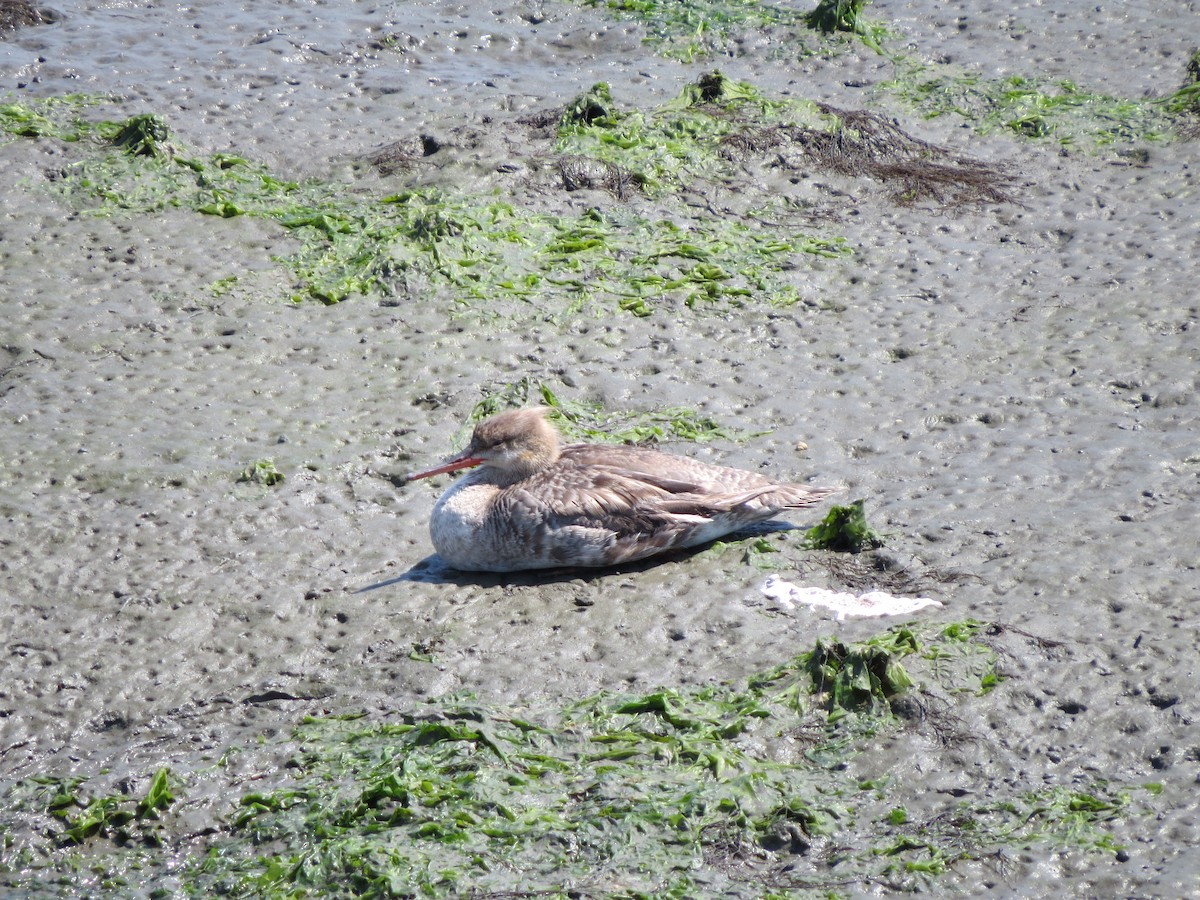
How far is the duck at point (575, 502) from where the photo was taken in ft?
21.0

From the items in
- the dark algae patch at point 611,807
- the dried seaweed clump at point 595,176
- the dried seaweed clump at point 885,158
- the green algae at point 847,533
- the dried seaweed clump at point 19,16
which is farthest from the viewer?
the dried seaweed clump at point 19,16

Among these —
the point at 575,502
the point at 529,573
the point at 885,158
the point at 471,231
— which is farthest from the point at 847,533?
the point at 885,158

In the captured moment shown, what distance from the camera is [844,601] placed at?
6.08 meters

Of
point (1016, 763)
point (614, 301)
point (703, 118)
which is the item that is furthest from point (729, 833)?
point (703, 118)

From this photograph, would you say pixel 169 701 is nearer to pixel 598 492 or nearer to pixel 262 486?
pixel 262 486

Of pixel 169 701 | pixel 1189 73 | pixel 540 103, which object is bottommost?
pixel 169 701

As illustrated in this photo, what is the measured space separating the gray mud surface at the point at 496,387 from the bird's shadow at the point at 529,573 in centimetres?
3

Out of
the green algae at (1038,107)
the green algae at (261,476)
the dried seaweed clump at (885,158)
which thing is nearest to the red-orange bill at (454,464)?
the green algae at (261,476)

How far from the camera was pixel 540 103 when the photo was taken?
1108 cm

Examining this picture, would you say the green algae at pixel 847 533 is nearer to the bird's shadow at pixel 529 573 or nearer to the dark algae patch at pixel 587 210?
the bird's shadow at pixel 529 573

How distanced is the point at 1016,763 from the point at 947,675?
49 cm

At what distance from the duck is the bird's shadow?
40 mm

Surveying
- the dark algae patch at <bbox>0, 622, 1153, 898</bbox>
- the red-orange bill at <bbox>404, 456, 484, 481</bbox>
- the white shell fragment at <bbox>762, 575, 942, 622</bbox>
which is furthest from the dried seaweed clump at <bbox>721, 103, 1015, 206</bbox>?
the dark algae patch at <bbox>0, 622, 1153, 898</bbox>

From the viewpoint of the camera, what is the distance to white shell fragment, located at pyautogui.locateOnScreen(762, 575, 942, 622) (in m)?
5.96
